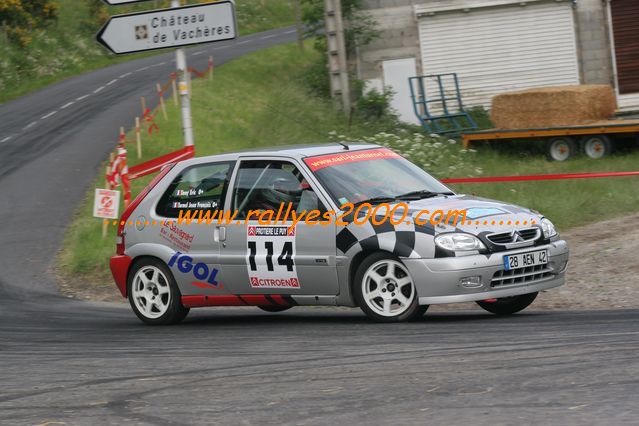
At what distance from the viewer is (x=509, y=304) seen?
34.1ft

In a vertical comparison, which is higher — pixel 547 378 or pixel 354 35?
pixel 354 35

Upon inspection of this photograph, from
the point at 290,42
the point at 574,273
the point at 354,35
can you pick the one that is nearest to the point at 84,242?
the point at 574,273

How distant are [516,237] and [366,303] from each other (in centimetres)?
139

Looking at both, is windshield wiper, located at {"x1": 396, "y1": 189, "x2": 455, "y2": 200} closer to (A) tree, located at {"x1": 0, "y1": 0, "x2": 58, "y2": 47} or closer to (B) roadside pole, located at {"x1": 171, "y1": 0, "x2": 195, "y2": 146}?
(B) roadside pole, located at {"x1": 171, "y1": 0, "x2": 195, "y2": 146}

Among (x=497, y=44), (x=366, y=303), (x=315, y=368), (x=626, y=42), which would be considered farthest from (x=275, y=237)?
(x=626, y=42)

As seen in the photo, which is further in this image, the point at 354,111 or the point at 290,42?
the point at 290,42

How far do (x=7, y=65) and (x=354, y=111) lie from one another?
67.1 ft

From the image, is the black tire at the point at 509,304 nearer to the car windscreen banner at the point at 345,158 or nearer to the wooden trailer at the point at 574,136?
the car windscreen banner at the point at 345,158

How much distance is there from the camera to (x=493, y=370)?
22.9ft

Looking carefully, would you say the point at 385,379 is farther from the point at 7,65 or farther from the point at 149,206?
the point at 7,65

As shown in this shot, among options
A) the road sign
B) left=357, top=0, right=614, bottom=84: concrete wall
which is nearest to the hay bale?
left=357, top=0, right=614, bottom=84: concrete wall

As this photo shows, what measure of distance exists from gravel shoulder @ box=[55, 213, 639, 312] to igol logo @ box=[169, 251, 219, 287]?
2451 millimetres

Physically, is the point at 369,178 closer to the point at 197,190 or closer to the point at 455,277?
the point at 455,277

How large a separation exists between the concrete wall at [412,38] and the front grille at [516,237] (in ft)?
79.7
